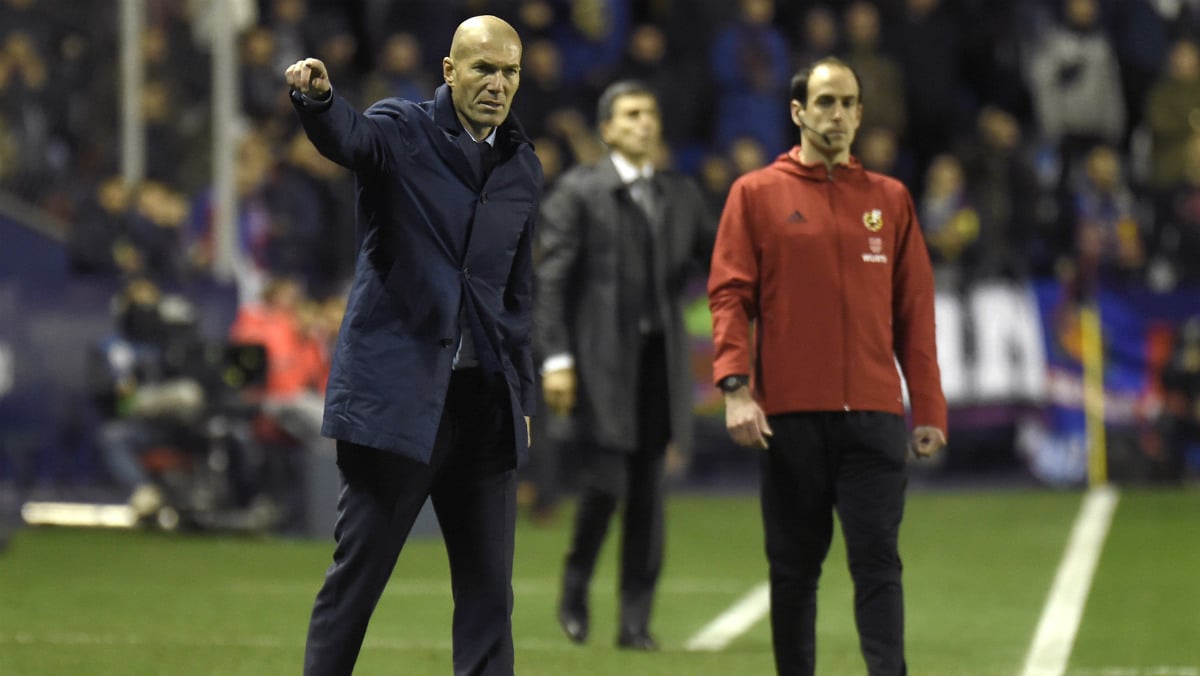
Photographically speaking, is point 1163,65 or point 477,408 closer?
point 477,408

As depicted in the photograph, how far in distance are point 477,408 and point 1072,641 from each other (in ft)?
14.1

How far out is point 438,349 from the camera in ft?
19.2

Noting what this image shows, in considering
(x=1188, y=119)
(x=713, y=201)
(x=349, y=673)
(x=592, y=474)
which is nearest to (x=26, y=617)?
(x=592, y=474)

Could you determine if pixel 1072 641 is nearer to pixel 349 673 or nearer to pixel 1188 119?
pixel 349 673

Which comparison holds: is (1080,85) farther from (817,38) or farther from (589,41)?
(589,41)

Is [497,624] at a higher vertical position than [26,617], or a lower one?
higher

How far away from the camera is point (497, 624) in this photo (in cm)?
611

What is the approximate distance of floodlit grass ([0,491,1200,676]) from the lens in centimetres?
881

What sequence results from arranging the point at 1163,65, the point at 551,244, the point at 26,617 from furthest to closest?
the point at 1163,65, the point at 26,617, the point at 551,244

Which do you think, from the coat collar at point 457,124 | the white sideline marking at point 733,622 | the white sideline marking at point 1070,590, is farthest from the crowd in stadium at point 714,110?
the coat collar at point 457,124

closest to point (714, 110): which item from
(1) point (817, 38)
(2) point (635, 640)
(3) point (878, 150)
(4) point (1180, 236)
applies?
(1) point (817, 38)

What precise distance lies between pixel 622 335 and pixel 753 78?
1206cm

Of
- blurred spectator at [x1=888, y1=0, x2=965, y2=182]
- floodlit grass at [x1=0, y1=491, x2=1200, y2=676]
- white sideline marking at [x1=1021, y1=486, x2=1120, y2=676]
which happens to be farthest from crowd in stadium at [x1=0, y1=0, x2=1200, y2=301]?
floodlit grass at [x1=0, y1=491, x2=1200, y2=676]

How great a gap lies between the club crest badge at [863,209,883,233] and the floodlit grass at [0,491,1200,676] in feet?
7.16
